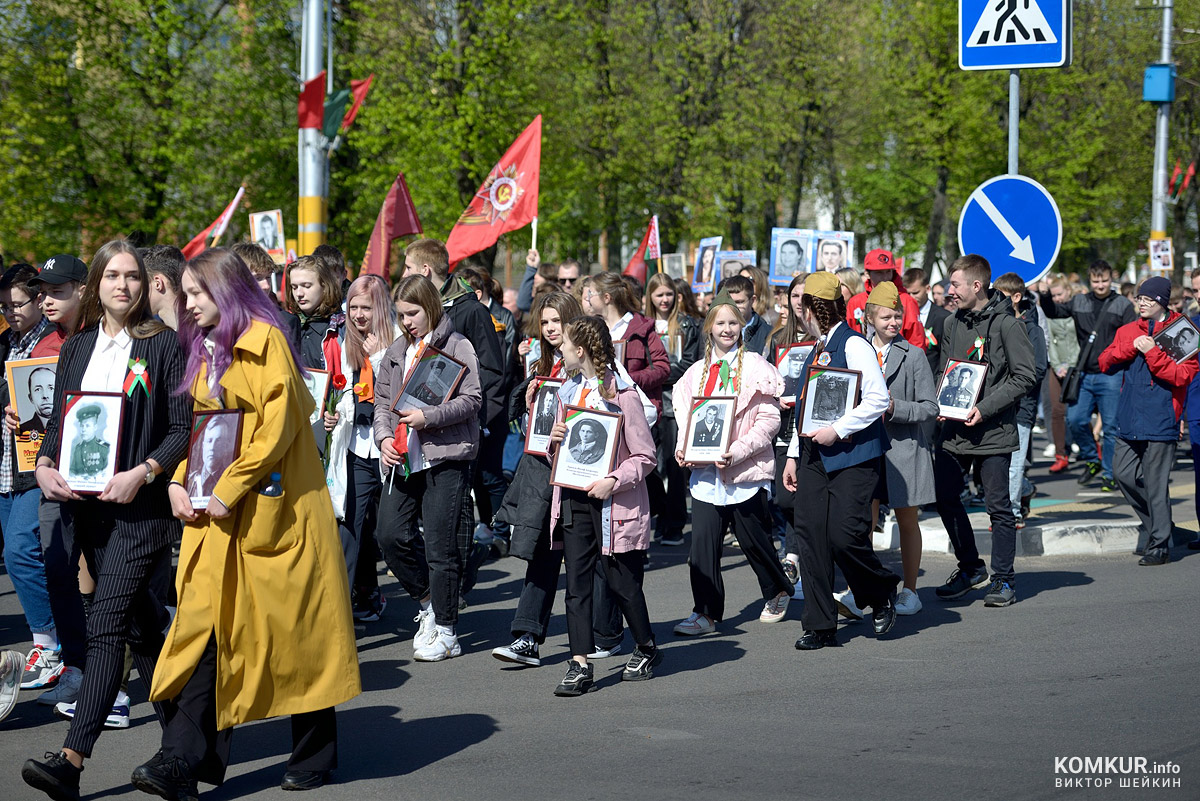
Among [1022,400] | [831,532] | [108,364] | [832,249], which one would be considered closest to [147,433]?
[108,364]

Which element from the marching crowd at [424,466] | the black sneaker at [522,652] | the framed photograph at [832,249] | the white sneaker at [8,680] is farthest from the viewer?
the framed photograph at [832,249]

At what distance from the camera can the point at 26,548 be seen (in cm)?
660

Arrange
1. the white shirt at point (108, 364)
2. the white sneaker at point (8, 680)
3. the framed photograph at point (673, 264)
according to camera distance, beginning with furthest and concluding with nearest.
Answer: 1. the framed photograph at point (673, 264)
2. the white sneaker at point (8, 680)
3. the white shirt at point (108, 364)

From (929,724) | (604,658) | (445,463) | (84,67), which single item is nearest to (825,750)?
(929,724)

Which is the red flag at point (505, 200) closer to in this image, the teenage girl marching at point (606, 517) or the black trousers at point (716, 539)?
the black trousers at point (716, 539)

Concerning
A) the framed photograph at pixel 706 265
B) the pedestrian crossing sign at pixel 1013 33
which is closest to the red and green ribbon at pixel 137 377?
the pedestrian crossing sign at pixel 1013 33

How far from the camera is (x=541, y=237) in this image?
29328mm

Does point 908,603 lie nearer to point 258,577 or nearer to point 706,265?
point 258,577

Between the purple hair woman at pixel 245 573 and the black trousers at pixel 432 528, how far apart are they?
2178 millimetres

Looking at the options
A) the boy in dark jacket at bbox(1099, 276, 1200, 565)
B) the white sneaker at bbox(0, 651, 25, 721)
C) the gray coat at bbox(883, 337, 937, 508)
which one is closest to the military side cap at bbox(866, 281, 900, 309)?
the gray coat at bbox(883, 337, 937, 508)

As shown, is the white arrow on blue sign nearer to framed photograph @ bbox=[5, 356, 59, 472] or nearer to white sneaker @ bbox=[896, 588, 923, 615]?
white sneaker @ bbox=[896, 588, 923, 615]

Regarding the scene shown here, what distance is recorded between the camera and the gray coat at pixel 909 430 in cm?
784

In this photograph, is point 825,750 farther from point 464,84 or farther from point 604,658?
point 464,84

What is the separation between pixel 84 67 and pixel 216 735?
79.6 ft
